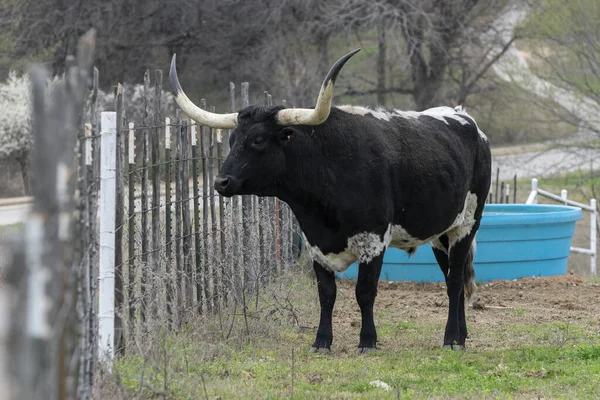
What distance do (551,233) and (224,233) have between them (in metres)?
5.55

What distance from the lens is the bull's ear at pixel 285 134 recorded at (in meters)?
7.46

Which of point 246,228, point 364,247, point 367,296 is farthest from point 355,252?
point 246,228

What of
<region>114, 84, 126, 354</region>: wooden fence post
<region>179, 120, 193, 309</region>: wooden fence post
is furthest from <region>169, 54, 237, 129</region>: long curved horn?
<region>114, 84, 126, 354</region>: wooden fence post

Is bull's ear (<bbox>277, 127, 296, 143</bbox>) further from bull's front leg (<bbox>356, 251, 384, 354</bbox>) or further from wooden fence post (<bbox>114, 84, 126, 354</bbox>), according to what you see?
wooden fence post (<bbox>114, 84, 126, 354</bbox>)

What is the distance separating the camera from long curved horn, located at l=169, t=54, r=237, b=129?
25.6ft

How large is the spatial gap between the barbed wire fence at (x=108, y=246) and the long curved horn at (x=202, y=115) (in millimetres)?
140

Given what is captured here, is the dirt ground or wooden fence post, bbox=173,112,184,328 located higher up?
wooden fence post, bbox=173,112,184,328

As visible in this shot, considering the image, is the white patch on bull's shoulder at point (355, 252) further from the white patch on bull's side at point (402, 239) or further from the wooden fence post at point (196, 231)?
the wooden fence post at point (196, 231)

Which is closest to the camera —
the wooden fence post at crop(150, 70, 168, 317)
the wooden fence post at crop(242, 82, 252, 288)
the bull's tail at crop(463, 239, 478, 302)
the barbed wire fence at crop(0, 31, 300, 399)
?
the barbed wire fence at crop(0, 31, 300, 399)

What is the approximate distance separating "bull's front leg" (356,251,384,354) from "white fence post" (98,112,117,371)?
2452mm

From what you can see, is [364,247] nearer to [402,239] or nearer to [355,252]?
[355,252]

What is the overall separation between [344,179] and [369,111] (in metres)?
0.89

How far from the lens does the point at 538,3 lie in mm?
23984

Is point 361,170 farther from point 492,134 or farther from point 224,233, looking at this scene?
point 492,134
